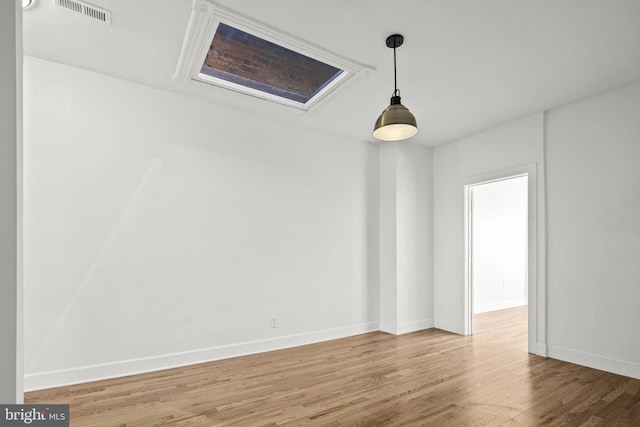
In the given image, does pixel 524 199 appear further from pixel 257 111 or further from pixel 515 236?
pixel 257 111

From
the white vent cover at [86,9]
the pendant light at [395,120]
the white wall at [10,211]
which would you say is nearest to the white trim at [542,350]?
the pendant light at [395,120]

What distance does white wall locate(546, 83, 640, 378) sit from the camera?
3.32 metres

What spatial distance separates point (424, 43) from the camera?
2715 millimetres

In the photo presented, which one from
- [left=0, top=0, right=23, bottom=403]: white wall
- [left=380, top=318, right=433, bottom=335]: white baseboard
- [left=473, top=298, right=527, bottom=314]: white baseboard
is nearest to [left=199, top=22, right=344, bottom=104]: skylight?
[left=0, top=0, right=23, bottom=403]: white wall

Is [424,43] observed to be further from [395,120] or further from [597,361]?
[597,361]

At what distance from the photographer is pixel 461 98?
3.70 metres

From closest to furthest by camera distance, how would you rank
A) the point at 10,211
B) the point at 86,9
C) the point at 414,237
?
the point at 10,211 → the point at 86,9 → the point at 414,237

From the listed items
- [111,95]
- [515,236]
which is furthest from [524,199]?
[111,95]

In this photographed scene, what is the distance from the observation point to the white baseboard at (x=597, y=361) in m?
3.25

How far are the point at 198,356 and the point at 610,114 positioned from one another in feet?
16.8

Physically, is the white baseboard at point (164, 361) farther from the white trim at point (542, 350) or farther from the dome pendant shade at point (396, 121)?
the dome pendant shade at point (396, 121)

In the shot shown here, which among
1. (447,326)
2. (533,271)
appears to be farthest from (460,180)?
(447,326)

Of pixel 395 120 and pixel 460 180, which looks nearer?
pixel 395 120

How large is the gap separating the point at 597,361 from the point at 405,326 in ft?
7.29
